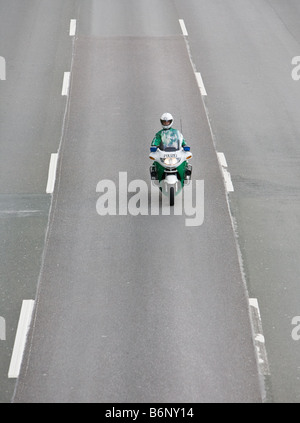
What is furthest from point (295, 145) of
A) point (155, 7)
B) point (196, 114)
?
point (155, 7)

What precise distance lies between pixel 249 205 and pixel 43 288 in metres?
5.06

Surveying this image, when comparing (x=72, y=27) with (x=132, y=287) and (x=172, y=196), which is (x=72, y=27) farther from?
(x=132, y=287)

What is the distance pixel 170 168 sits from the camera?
56.5 feet

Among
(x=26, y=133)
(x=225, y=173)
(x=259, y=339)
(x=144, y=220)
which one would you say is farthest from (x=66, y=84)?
(x=259, y=339)

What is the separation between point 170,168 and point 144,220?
119cm

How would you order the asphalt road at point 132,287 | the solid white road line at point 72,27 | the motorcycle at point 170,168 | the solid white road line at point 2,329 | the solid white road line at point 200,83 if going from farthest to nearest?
the solid white road line at point 72,27, the solid white road line at point 200,83, the motorcycle at point 170,168, the solid white road line at point 2,329, the asphalt road at point 132,287

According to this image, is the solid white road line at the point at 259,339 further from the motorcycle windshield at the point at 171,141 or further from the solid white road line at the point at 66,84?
the solid white road line at the point at 66,84

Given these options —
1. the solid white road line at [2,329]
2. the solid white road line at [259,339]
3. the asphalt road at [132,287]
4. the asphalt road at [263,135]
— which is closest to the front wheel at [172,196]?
the asphalt road at [132,287]

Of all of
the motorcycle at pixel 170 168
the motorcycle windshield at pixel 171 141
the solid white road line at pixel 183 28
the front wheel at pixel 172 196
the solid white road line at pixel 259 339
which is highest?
the solid white road line at pixel 183 28

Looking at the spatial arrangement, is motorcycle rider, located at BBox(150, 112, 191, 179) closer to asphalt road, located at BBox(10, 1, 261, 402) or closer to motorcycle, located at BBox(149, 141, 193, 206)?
motorcycle, located at BBox(149, 141, 193, 206)

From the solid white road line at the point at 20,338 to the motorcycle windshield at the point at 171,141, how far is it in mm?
4715

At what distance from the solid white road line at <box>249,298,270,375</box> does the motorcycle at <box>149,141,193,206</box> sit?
3766mm

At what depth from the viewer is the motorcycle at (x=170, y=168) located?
17188mm

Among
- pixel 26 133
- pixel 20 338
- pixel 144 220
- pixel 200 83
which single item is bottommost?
pixel 20 338
